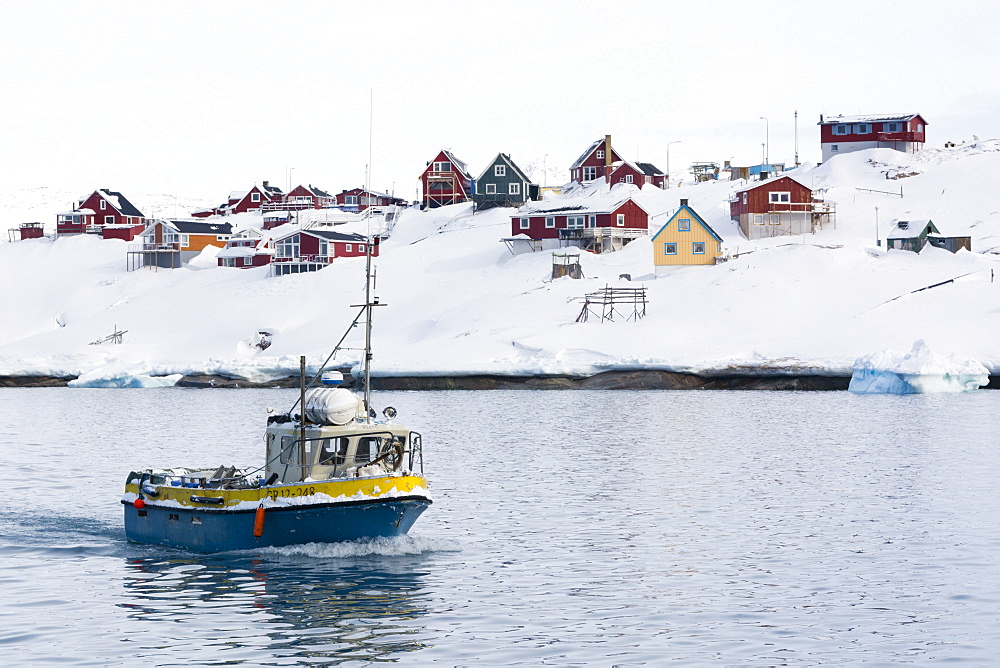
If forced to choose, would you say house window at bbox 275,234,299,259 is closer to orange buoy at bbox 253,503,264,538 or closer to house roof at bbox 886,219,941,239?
house roof at bbox 886,219,941,239

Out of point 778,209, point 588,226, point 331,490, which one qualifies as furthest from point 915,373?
point 331,490

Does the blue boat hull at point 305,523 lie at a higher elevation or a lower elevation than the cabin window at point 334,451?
lower

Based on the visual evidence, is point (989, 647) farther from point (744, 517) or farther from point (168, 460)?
point (168, 460)

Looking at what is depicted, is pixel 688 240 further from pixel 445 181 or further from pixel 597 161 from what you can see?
pixel 445 181

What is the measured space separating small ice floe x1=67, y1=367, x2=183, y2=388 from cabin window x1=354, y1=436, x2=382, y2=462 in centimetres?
7252

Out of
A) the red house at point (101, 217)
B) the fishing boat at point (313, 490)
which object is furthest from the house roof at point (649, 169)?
the fishing boat at point (313, 490)

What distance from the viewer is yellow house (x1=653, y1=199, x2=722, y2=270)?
357ft

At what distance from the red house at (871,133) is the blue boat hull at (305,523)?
126251mm

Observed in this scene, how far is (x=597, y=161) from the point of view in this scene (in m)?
158

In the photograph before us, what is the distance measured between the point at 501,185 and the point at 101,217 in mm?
59290

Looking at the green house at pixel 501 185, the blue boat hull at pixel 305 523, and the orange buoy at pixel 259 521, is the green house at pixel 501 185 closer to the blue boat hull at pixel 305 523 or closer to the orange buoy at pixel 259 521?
the blue boat hull at pixel 305 523

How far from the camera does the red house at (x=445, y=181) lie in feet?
531

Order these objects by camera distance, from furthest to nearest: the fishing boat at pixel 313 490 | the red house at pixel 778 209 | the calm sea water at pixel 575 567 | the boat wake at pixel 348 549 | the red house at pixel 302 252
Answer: the red house at pixel 302 252 < the red house at pixel 778 209 < the boat wake at pixel 348 549 < the fishing boat at pixel 313 490 < the calm sea water at pixel 575 567

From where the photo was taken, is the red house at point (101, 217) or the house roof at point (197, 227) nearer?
the house roof at point (197, 227)
